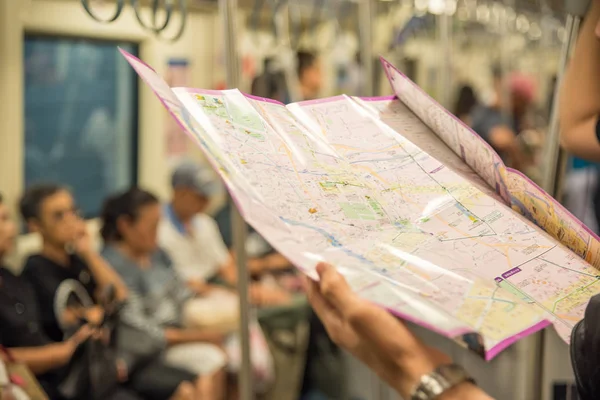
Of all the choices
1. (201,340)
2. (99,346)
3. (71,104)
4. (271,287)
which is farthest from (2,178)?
(271,287)

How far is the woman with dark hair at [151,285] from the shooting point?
2354 mm

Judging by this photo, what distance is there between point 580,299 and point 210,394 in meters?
1.86

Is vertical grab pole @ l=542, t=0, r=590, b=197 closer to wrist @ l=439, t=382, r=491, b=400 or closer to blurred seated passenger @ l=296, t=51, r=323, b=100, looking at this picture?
wrist @ l=439, t=382, r=491, b=400

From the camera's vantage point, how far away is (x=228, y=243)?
3.00 meters

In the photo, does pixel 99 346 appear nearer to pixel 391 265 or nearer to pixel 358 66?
pixel 391 265

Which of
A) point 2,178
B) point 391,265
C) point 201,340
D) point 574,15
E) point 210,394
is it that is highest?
point 574,15

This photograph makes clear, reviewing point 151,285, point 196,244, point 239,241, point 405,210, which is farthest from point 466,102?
point 405,210

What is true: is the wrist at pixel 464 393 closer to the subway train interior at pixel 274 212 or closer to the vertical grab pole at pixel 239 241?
the subway train interior at pixel 274 212

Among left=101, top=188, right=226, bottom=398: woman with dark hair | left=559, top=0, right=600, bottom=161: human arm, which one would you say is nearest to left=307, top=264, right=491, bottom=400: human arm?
left=559, top=0, right=600, bottom=161: human arm

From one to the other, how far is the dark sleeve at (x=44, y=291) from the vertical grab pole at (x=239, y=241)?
725mm

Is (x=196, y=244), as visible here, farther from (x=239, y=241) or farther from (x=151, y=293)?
(x=239, y=241)

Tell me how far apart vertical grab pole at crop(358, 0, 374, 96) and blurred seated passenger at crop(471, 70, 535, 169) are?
1.60m

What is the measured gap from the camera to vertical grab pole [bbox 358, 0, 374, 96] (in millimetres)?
2082

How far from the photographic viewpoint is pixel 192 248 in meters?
2.77
